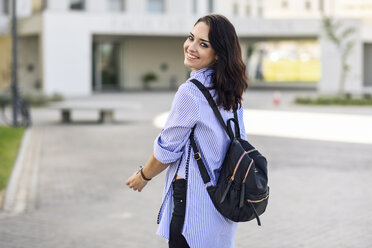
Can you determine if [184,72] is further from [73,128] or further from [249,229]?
[249,229]

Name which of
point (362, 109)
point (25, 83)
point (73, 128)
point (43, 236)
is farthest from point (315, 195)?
point (25, 83)

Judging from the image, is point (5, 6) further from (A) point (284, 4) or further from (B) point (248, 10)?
(A) point (284, 4)

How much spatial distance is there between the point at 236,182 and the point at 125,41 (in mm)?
38983

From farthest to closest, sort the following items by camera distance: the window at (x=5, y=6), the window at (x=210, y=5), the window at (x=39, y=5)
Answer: the window at (x=210, y=5) < the window at (x=5, y=6) < the window at (x=39, y=5)

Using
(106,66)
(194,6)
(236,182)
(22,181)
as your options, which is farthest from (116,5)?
(236,182)

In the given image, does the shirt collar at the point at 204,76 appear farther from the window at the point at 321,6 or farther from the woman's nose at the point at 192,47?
the window at the point at 321,6

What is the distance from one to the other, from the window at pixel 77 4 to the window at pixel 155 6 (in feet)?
14.4

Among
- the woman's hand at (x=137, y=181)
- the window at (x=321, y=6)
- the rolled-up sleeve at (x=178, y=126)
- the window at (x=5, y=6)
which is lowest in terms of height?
the woman's hand at (x=137, y=181)

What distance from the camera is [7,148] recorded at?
42.1 ft

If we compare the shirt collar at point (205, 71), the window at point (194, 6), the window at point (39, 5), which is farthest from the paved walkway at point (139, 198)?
the window at point (194, 6)

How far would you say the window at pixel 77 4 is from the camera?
123 feet

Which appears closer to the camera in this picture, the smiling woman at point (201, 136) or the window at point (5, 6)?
the smiling woman at point (201, 136)

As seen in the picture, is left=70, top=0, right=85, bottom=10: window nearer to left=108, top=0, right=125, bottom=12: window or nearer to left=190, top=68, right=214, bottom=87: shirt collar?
left=108, top=0, right=125, bottom=12: window

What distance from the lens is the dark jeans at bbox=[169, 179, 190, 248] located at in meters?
3.01
